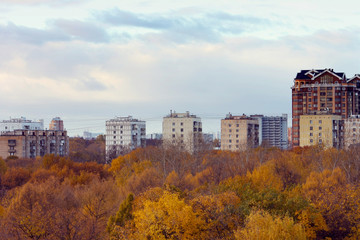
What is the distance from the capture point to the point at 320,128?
127000mm

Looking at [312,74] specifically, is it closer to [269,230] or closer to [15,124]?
[15,124]

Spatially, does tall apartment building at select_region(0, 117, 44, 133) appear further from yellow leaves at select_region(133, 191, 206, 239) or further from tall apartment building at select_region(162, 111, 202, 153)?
yellow leaves at select_region(133, 191, 206, 239)

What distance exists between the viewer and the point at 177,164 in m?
91.0

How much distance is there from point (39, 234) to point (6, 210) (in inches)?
476

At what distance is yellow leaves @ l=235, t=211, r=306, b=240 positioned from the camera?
3305cm

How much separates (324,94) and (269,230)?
111 meters

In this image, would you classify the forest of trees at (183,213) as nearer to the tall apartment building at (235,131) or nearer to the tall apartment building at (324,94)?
the tall apartment building at (324,94)

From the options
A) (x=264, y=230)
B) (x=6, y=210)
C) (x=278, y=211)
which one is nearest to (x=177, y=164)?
(x=6, y=210)

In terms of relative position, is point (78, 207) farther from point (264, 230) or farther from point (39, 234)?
point (264, 230)

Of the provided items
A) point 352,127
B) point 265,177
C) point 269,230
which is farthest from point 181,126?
point 269,230

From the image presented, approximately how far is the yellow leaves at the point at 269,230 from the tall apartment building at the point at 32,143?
101 metres

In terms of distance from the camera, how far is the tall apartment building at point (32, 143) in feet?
425

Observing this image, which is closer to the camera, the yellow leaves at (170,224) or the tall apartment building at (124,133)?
the yellow leaves at (170,224)

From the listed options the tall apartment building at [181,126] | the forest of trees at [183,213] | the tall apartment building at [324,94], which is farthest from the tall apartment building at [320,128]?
the forest of trees at [183,213]
